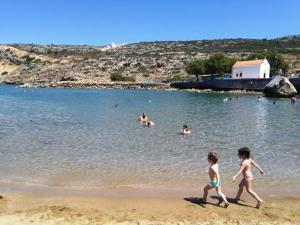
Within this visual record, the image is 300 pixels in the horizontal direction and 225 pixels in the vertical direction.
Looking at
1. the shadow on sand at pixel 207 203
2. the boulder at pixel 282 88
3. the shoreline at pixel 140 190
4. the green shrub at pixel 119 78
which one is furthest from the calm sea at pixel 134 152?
the green shrub at pixel 119 78

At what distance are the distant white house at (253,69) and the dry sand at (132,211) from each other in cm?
9173

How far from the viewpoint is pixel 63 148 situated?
73.4ft

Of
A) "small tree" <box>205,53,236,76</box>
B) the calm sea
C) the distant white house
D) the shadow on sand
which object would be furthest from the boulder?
the shadow on sand

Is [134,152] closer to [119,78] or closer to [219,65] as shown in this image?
[219,65]

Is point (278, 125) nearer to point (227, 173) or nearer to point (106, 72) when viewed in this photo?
point (227, 173)

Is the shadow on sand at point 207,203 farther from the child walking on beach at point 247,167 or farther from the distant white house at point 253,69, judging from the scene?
the distant white house at point 253,69

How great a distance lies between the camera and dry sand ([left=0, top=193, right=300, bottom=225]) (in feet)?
36.2

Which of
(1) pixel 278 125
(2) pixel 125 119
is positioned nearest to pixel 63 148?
(2) pixel 125 119

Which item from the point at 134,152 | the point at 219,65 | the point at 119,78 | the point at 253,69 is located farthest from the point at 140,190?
the point at 119,78

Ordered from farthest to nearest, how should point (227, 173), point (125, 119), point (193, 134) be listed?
1. point (125, 119)
2. point (193, 134)
3. point (227, 173)

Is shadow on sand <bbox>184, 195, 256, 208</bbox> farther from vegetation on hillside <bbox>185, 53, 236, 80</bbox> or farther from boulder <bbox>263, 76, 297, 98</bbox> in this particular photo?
vegetation on hillside <bbox>185, 53, 236, 80</bbox>

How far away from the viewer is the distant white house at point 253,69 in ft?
335

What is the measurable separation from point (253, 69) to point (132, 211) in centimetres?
9504

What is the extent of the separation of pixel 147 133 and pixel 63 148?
7.59 meters
